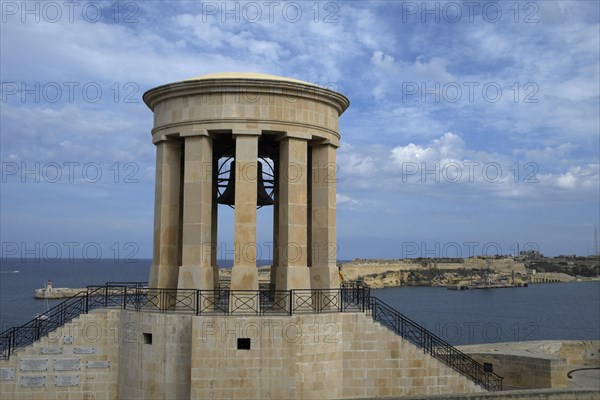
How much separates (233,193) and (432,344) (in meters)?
8.29

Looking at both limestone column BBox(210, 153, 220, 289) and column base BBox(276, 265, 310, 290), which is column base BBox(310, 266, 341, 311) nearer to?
column base BBox(276, 265, 310, 290)

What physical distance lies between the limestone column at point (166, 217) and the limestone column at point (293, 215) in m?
3.40

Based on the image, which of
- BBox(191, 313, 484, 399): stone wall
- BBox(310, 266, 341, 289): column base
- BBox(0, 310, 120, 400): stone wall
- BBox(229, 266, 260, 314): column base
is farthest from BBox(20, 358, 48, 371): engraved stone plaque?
BBox(310, 266, 341, 289): column base

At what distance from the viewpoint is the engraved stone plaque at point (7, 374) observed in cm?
1689

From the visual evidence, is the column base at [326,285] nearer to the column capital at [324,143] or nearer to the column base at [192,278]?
the column base at [192,278]

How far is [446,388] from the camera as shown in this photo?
16.8 m

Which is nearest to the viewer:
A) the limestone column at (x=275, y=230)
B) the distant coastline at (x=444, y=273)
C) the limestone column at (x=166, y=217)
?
the limestone column at (x=166, y=217)

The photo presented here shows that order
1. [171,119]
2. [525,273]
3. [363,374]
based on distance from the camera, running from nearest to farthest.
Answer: [363,374]
[171,119]
[525,273]

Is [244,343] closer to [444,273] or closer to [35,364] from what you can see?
[35,364]

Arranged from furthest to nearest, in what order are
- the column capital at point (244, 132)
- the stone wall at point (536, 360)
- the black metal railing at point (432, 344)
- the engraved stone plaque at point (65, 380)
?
the stone wall at point (536, 360), the black metal railing at point (432, 344), the engraved stone plaque at point (65, 380), the column capital at point (244, 132)

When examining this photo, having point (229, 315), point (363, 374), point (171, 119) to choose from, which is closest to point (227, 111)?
point (171, 119)

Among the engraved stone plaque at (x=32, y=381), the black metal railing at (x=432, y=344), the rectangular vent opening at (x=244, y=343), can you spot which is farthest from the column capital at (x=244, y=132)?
the engraved stone plaque at (x=32, y=381)

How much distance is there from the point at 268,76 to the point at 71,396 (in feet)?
36.2

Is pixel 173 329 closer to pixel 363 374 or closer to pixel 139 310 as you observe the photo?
pixel 139 310
